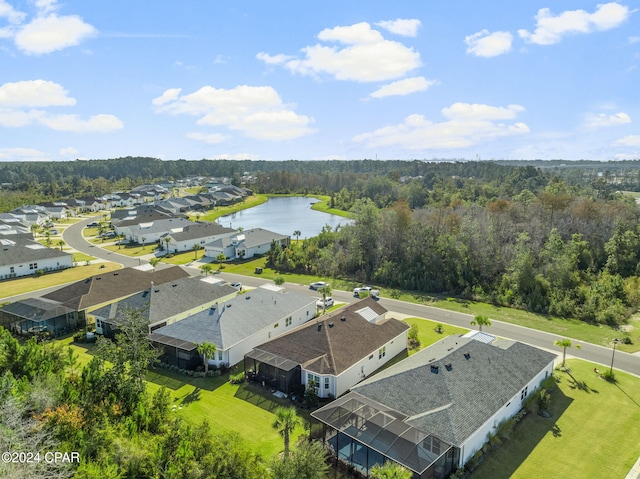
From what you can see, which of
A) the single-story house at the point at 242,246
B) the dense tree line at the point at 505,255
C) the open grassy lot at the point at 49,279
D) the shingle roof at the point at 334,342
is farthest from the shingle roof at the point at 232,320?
the single-story house at the point at 242,246

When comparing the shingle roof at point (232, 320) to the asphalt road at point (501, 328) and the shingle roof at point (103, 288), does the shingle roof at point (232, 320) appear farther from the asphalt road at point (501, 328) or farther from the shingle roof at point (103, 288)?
the asphalt road at point (501, 328)

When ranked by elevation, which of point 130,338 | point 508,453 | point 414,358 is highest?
point 130,338

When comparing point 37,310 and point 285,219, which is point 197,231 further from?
point 37,310

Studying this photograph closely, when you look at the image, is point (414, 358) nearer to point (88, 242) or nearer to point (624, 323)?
point (624, 323)

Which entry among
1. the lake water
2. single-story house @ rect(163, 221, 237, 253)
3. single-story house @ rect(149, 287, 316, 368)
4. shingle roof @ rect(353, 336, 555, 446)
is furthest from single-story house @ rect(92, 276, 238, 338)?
the lake water

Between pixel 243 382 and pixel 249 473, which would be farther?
pixel 243 382

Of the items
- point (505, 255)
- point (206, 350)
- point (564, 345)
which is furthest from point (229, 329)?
point (505, 255)

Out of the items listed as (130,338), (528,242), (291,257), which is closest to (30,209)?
(291,257)

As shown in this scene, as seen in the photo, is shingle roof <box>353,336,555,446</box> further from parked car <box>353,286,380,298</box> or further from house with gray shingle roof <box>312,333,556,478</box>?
parked car <box>353,286,380,298</box>
